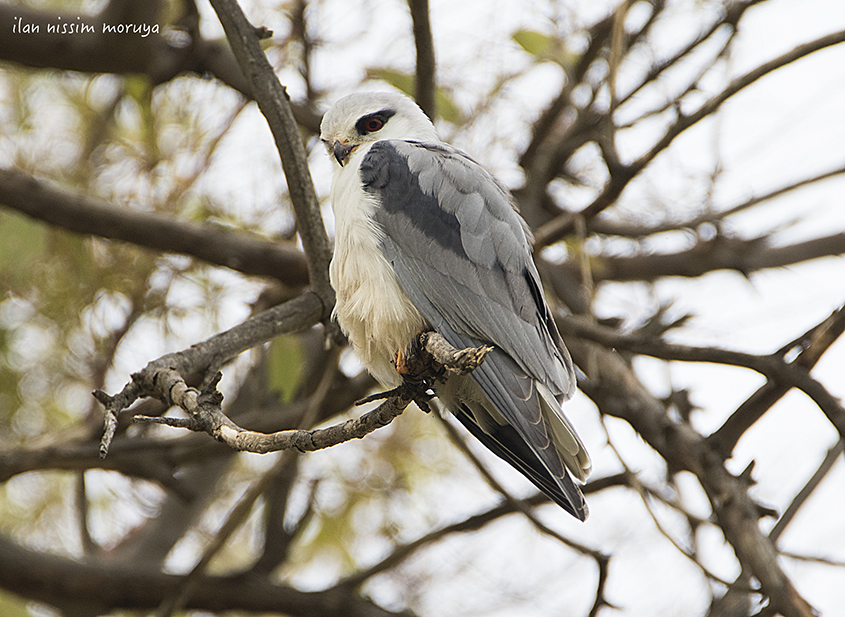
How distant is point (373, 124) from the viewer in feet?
11.0

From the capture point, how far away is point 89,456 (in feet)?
12.5

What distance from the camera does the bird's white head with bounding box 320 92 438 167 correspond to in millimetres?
3293

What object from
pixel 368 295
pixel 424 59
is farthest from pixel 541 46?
pixel 368 295

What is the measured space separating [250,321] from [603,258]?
2.95 m

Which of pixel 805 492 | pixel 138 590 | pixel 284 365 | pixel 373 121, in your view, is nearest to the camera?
pixel 805 492

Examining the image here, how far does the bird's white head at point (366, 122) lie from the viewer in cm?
329

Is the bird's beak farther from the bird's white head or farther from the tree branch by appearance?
the tree branch

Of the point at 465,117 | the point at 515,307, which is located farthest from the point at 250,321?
the point at 465,117

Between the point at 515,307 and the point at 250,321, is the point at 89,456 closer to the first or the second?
the point at 250,321

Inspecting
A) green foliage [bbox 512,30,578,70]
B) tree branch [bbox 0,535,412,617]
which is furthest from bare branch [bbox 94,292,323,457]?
tree branch [bbox 0,535,412,617]

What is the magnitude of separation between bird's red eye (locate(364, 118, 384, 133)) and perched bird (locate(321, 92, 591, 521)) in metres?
0.41

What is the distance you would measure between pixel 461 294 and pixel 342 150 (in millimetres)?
1032

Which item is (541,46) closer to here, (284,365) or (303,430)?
(284,365)

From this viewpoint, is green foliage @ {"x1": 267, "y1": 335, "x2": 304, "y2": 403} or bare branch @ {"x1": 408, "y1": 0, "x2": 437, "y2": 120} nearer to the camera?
bare branch @ {"x1": 408, "y1": 0, "x2": 437, "y2": 120}
